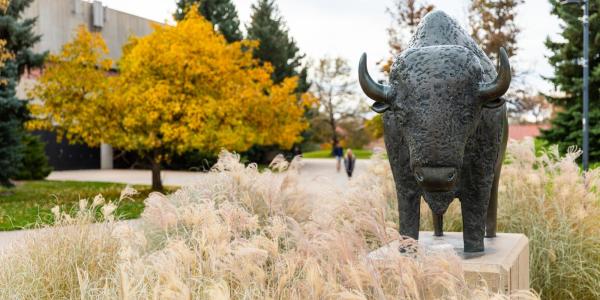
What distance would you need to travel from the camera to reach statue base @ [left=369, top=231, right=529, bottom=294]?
3678 millimetres

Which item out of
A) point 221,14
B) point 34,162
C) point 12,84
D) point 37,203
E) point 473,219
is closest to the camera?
point 473,219

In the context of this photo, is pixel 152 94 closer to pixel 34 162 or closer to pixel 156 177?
pixel 156 177

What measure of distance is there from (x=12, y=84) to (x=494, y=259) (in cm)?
1453

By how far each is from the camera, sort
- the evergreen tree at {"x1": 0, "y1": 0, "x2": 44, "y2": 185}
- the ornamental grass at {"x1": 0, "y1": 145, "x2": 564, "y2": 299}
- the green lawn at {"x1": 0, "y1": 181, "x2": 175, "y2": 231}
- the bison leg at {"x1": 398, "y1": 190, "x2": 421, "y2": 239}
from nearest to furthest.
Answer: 1. the ornamental grass at {"x1": 0, "y1": 145, "x2": 564, "y2": 299}
2. the bison leg at {"x1": 398, "y1": 190, "x2": 421, "y2": 239}
3. the green lawn at {"x1": 0, "y1": 181, "x2": 175, "y2": 231}
4. the evergreen tree at {"x1": 0, "y1": 0, "x2": 44, "y2": 185}

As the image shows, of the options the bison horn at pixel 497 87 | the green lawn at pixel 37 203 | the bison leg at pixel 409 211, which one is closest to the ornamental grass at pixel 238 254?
the bison leg at pixel 409 211

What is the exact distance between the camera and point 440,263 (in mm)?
2512

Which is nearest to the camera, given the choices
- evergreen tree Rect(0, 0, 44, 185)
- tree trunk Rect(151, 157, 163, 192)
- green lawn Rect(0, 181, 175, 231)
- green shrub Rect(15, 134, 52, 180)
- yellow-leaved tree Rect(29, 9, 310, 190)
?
green lawn Rect(0, 181, 175, 231)

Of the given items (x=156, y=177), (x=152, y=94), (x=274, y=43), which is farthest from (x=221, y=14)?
(x=152, y=94)

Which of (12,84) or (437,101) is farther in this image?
(12,84)

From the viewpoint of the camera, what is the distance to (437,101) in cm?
327

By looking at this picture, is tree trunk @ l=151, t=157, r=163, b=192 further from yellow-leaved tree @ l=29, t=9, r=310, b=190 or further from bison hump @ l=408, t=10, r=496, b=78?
bison hump @ l=408, t=10, r=496, b=78

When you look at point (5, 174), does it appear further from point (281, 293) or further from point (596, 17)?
point (596, 17)

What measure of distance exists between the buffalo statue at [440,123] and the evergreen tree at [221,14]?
87.3 ft

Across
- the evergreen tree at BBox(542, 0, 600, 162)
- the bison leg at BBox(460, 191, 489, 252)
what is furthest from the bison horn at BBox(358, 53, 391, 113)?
the evergreen tree at BBox(542, 0, 600, 162)
